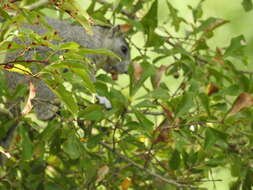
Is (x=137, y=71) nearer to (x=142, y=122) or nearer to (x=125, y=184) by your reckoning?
(x=142, y=122)

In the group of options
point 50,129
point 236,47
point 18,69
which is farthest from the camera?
point 236,47

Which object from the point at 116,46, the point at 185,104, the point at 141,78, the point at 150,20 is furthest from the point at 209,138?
the point at 116,46

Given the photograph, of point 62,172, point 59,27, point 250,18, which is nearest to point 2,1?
point 62,172

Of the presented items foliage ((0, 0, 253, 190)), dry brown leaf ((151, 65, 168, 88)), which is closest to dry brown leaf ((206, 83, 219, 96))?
foliage ((0, 0, 253, 190))

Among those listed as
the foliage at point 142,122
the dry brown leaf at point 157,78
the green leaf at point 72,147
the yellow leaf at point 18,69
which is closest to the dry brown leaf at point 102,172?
the foliage at point 142,122

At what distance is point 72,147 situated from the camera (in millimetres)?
1161

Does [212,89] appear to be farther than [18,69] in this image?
Yes

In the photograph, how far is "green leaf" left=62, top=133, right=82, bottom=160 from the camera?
115cm

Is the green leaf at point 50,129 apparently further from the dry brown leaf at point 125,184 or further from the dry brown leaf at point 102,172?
the dry brown leaf at point 125,184

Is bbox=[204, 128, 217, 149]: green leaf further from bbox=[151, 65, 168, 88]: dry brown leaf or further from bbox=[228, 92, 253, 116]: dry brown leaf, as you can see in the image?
bbox=[151, 65, 168, 88]: dry brown leaf

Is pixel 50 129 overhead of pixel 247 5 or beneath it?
beneath

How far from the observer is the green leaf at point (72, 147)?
115 cm

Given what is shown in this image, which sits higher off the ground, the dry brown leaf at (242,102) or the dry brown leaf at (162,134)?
the dry brown leaf at (242,102)

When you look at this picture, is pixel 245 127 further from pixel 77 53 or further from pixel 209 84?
pixel 77 53
